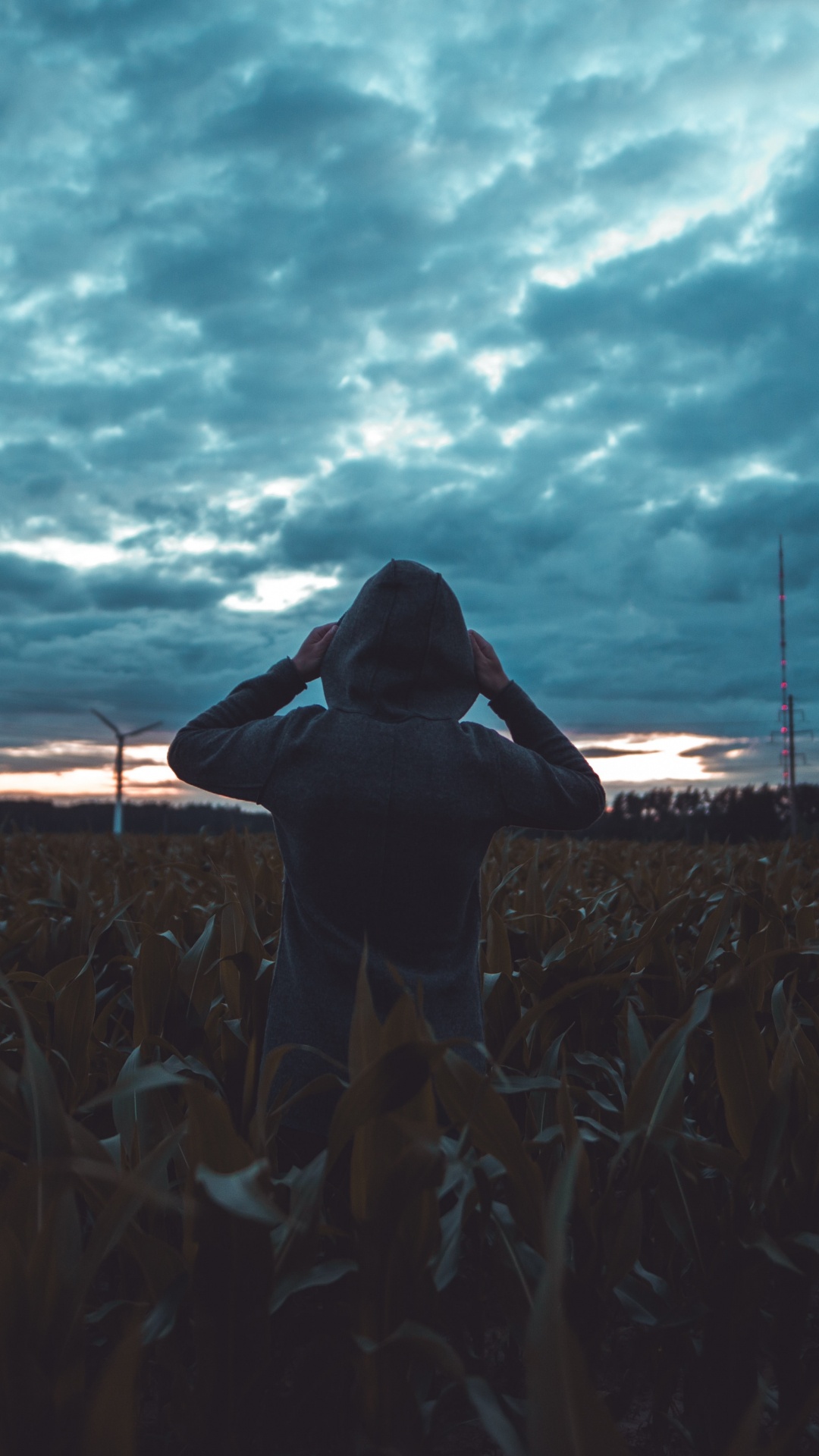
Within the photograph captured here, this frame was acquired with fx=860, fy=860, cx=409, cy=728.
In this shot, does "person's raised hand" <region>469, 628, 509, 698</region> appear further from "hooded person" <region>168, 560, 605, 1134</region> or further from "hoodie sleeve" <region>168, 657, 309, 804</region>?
"hoodie sleeve" <region>168, 657, 309, 804</region>

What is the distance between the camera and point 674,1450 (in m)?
1.38

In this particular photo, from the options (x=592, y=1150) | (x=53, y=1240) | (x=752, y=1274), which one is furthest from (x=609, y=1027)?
(x=53, y=1240)

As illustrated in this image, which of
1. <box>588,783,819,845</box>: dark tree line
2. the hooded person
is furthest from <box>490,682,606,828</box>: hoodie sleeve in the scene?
<box>588,783,819,845</box>: dark tree line

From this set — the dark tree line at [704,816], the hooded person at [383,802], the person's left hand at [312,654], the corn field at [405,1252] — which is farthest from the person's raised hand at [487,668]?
the dark tree line at [704,816]

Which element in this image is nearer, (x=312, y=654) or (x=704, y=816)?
(x=312, y=654)

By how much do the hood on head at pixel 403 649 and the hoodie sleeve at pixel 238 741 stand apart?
18 centimetres

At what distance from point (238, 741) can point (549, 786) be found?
27.0 inches

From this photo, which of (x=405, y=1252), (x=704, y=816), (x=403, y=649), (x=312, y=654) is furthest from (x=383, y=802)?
(x=704, y=816)

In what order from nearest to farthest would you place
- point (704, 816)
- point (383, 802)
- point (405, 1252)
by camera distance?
point (405, 1252) → point (383, 802) → point (704, 816)

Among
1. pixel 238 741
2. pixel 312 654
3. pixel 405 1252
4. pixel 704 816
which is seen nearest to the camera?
pixel 405 1252

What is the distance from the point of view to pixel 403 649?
186 cm

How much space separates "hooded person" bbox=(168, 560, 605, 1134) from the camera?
1794 mm

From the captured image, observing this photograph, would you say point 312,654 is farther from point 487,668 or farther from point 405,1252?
point 405,1252

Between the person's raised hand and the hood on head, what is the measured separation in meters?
0.13
